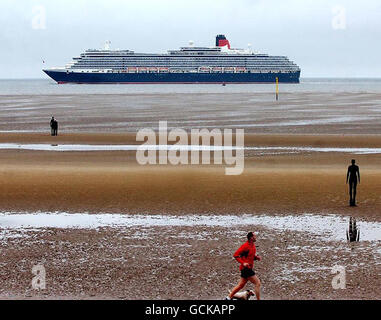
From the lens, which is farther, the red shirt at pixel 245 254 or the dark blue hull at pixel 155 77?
the dark blue hull at pixel 155 77

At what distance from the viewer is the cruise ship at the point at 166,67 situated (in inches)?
7259

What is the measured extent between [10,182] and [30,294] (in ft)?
39.2

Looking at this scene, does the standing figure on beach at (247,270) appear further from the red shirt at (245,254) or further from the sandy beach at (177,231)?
the sandy beach at (177,231)

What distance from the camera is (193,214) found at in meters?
17.8

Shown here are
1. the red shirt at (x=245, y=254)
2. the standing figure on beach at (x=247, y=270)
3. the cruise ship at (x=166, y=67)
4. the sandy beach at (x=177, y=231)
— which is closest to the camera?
the standing figure on beach at (x=247, y=270)

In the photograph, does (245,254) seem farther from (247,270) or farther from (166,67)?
(166,67)

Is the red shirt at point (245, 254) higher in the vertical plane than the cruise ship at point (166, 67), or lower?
lower

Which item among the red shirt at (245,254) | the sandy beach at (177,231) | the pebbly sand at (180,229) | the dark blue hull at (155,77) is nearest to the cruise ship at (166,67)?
the dark blue hull at (155,77)

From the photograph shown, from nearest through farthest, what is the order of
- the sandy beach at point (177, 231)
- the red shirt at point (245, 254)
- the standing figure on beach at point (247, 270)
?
the standing figure on beach at point (247, 270), the red shirt at point (245, 254), the sandy beach at point (177, 231)

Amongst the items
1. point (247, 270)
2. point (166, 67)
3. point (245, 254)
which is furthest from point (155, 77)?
point (247, 270)

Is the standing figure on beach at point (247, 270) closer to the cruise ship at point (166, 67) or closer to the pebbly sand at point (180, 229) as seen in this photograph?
the pebbly sand at point (180, 229)

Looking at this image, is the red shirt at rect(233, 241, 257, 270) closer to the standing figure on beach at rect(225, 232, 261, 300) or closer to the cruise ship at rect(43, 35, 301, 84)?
the standing figure on beach at rect(225, 232, 261, 300)

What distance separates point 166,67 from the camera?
612 ft
